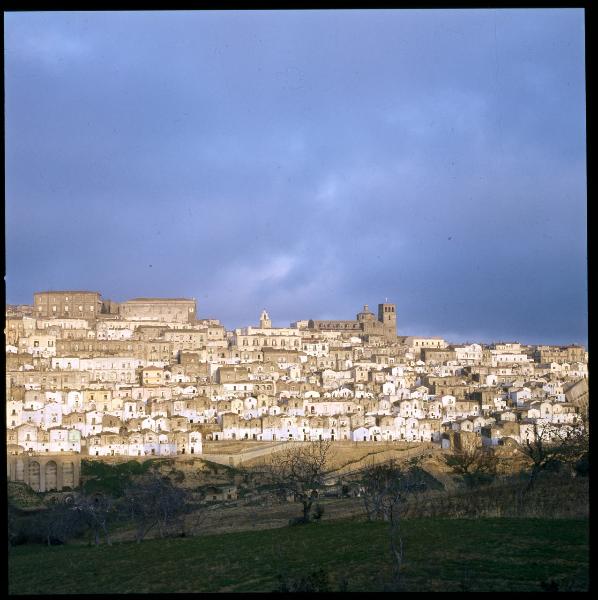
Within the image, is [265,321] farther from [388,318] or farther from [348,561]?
[348,561]

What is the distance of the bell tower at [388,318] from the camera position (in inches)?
1831

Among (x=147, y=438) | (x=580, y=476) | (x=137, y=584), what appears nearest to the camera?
(x=137, y=584)

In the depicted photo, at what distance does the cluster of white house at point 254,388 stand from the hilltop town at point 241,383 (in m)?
0.06

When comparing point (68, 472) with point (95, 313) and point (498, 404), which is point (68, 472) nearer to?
point (498, 404)

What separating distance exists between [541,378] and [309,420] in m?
13.5

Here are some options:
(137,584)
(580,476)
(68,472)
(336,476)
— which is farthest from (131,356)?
(137,584)

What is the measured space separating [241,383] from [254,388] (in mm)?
738

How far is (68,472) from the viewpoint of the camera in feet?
60.5

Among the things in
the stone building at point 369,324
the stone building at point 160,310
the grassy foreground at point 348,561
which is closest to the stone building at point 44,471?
the grassy foreground at point 348,561

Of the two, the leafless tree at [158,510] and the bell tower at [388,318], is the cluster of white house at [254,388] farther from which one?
the leafless tree at [158,510]

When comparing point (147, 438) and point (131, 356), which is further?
point (131, 356)

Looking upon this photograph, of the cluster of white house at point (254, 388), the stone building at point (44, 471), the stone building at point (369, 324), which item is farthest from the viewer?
the stone building at point (369, 324)

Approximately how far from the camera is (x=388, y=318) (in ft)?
158

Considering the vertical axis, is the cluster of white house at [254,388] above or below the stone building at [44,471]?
above
